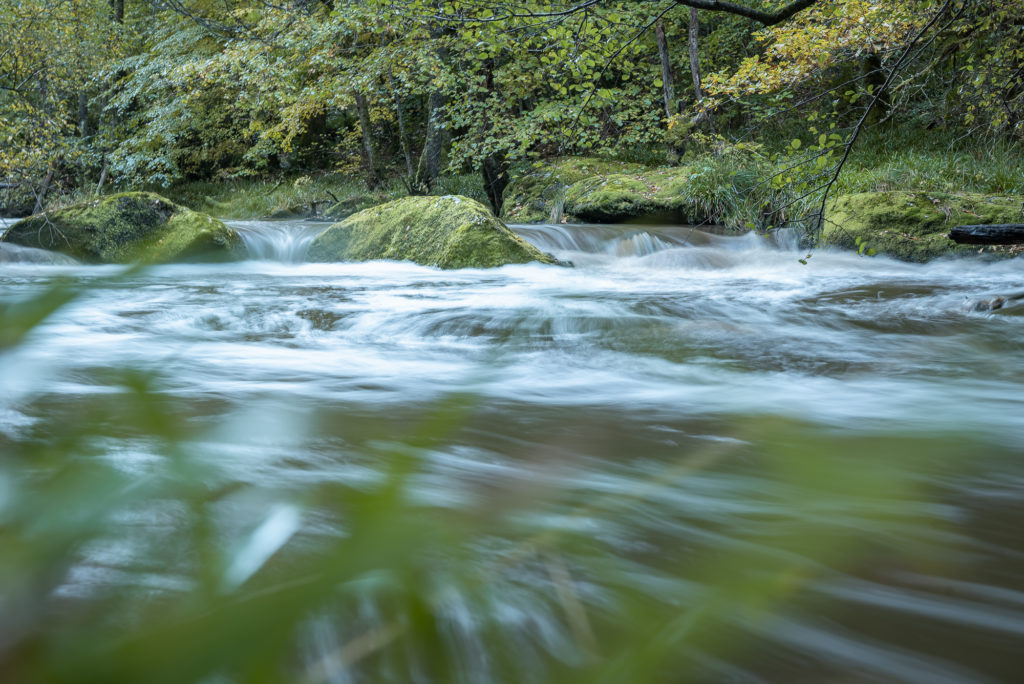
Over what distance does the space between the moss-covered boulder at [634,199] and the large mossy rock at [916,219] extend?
2.94 metres

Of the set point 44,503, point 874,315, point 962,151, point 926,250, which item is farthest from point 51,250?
point 962,151

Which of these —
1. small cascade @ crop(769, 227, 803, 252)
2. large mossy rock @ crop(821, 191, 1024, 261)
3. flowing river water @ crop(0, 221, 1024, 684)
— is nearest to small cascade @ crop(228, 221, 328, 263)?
flowing river water @ crop(0, 221, 1024, 684)

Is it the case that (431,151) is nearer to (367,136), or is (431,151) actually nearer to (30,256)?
(367,136)

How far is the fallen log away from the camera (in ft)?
15.8

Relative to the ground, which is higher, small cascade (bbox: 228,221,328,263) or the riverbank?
the riverbank

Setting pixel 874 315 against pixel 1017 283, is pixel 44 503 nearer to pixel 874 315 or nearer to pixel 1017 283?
pixel 874 315

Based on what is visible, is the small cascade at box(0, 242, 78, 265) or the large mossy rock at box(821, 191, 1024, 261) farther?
the small cascade at box(0, 242, 78, 265)

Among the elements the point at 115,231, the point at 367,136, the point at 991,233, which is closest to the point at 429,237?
the point at 115,231

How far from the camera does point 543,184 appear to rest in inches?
541

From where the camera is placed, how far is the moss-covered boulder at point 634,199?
11664mm

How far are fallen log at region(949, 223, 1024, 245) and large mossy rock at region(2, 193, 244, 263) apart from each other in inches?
309

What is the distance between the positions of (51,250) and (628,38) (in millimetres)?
7875

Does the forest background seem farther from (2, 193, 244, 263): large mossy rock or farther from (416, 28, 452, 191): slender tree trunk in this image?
(2, 193, 244, 263): large mossy rock

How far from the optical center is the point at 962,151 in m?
11.6
